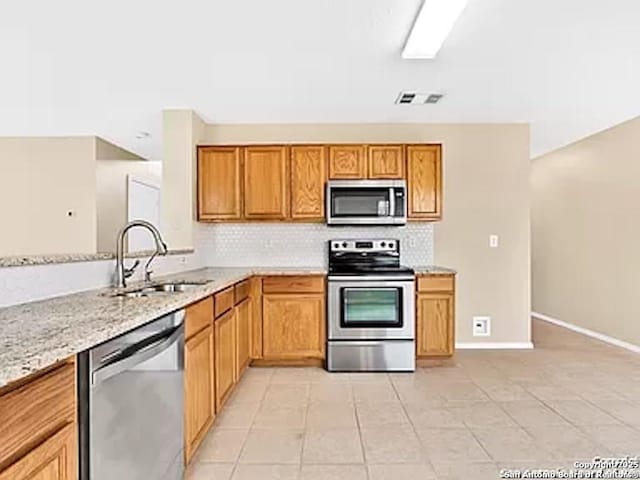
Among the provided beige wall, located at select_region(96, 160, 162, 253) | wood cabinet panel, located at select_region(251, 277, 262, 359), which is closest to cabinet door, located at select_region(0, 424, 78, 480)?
wood cabinet panel, located at select_region(251, 277, 262, 359)

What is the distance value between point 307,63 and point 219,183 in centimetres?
164

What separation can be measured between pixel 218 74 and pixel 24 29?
124 centimetres

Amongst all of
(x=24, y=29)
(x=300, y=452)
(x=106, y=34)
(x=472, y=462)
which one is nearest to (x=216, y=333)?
(x=300, y=452)

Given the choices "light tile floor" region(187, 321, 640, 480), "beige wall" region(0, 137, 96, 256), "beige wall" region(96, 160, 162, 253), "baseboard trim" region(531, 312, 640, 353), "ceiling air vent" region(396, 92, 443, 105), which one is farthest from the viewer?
"beige wall" region(96, 160, 162, 253)

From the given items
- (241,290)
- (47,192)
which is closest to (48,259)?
(241,290)

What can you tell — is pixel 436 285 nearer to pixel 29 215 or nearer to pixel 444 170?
pixel 444 170

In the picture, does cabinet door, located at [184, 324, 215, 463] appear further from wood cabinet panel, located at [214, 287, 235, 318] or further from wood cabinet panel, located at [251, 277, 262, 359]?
wood cabinet panel, located at [251, 277, 262, 359]

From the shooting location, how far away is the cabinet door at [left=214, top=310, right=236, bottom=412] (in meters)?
3.11

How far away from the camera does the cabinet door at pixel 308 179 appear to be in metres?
4.85

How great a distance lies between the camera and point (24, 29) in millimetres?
3162

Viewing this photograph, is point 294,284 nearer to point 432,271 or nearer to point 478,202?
point 432,271

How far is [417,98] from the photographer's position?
14.6ft

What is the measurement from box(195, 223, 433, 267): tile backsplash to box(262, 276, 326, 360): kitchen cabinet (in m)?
0.71

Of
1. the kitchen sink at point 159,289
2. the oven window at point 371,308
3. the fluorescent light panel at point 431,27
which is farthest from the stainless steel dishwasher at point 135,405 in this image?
the oven window at point 371,308
